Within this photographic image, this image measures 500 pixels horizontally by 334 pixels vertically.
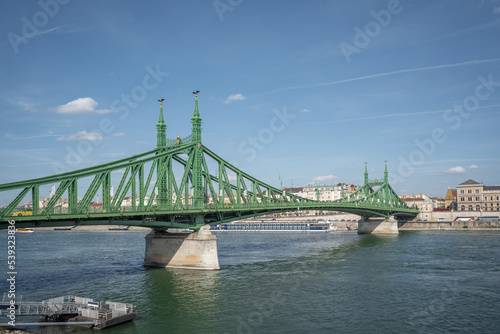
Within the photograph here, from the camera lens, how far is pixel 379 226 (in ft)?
475

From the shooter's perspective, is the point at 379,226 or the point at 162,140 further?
the point at 379,226

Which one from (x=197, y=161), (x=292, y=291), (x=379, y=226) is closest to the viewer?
(x=292, y=291)

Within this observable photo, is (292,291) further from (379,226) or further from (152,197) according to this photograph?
(379,226)

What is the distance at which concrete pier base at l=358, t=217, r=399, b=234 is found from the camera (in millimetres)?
142250

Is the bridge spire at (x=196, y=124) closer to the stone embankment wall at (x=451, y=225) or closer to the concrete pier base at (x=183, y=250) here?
the concrete pier base at (x=183, y=250)

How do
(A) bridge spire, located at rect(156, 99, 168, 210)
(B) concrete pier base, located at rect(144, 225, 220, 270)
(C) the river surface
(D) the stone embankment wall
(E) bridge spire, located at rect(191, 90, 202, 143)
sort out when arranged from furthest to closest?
1. (D) the stone embankment wall
2. (E) bridge spire, located at rect(191, 90, 202, 143)
3. (A) bridge spire, located at rect(156, 99, 168, 210)
4. (B) concrete pier base, located at rect(144, 225, 220, 270)
5. (C) the river surface

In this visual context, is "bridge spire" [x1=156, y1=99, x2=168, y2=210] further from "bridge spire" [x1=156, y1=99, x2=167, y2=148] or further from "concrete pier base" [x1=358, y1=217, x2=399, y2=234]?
"concrete pier base" [x1=358, y1=217, x2=399, y2=234]

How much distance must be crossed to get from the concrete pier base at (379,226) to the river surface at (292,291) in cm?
6417

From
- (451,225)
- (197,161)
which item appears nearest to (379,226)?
(451,225)

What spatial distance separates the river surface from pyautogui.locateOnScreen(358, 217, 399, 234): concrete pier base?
64170mm

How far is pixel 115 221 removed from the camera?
50844mm

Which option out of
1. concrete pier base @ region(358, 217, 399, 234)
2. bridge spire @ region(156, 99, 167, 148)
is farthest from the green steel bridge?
concrete pier base @ region(358, 217, 399, 234)

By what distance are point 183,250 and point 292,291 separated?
68.6 ft

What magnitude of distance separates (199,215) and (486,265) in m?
42.3
